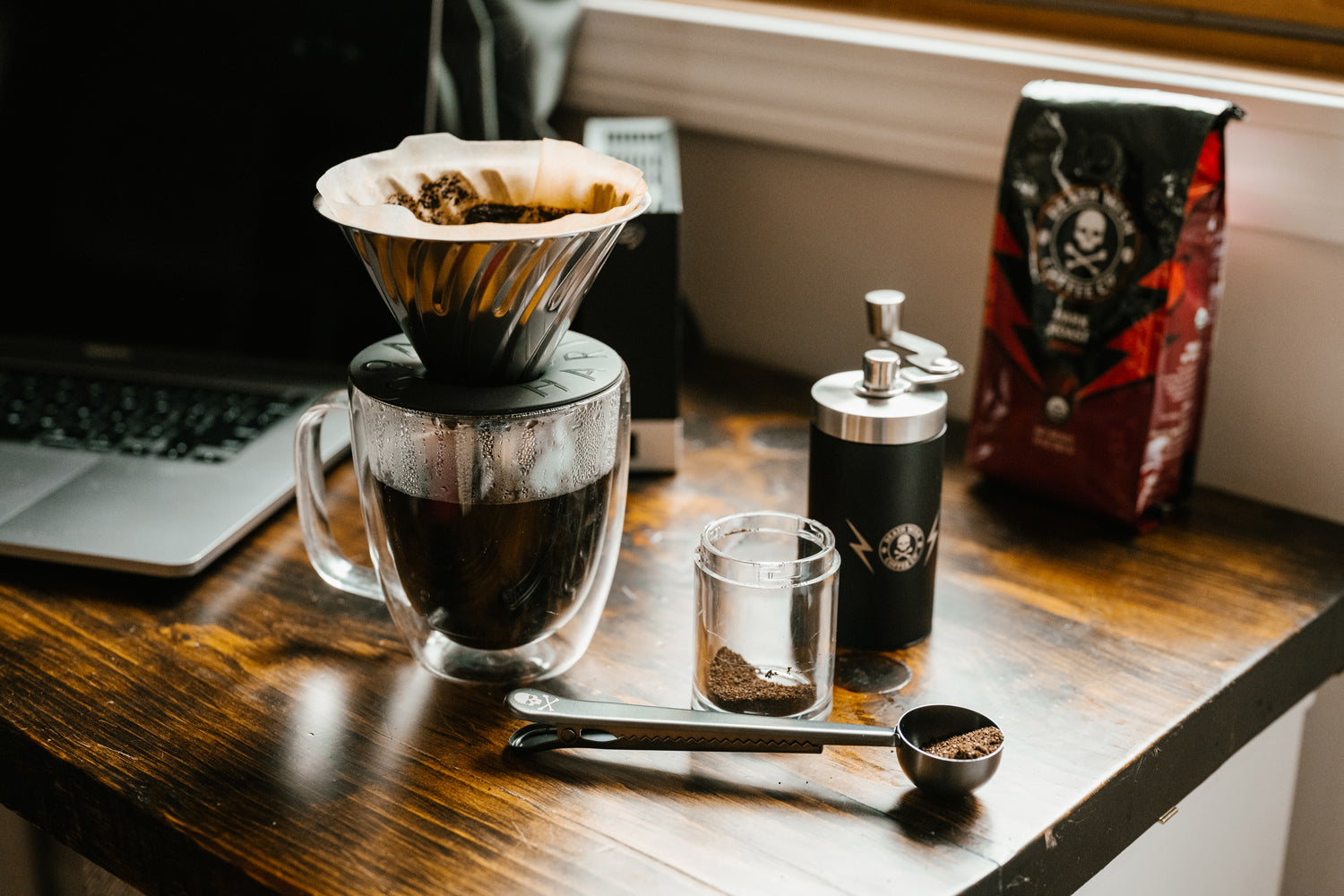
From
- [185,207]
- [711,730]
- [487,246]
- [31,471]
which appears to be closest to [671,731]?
[711,730]

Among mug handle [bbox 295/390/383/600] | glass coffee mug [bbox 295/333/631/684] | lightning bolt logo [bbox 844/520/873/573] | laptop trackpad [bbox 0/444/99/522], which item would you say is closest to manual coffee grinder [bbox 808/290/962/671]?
lightning bolt logo [bbox 844/520/873/573]

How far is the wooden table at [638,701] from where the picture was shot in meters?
0.52

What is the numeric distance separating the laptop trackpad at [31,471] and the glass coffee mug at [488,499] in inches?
9.5

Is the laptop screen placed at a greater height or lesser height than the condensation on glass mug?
greater

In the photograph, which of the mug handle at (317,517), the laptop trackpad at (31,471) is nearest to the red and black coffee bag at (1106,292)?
the mug handle at (317,517)

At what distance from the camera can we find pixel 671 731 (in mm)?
577

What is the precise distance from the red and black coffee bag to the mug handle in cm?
45

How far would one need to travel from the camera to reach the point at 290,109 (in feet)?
3.14

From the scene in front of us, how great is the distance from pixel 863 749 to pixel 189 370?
0.67 meters

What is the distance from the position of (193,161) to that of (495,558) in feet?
1.81

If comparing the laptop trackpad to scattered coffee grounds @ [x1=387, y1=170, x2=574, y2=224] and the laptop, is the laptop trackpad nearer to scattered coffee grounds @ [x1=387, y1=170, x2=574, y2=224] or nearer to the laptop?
the laptop

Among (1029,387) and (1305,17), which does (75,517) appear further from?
(1305,17)

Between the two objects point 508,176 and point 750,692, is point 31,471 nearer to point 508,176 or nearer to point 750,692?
point 508,176

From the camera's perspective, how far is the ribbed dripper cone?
0.55 m
